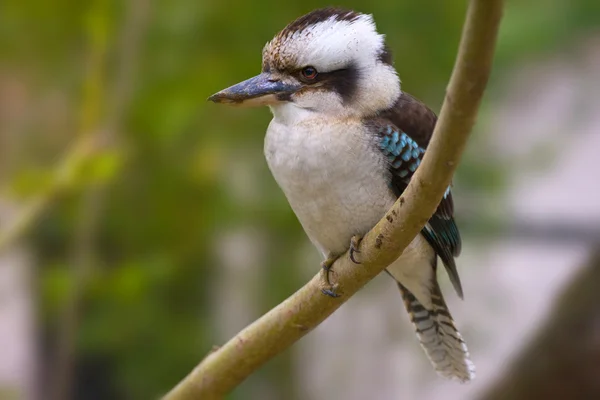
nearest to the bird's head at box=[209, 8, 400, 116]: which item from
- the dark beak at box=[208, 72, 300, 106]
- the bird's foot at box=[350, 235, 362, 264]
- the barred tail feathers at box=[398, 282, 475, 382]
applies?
the dark beak at box=[208, 72, 300, 106]

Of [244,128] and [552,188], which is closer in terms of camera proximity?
[244,128]

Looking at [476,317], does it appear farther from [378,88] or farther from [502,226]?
[378,88]

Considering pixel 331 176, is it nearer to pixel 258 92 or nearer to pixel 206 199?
pixel 258 92

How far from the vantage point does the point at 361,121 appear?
97 cm

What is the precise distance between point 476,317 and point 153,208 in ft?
3.06

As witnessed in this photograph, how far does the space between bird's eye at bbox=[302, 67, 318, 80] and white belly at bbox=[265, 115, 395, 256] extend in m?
0.05

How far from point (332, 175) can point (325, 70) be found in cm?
11

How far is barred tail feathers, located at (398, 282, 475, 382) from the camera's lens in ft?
3.86

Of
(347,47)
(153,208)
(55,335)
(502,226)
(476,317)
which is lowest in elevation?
(476,317)

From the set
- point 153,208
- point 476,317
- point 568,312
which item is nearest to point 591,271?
point 568,312

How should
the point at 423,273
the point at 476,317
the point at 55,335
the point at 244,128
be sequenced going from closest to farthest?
the point at 423,273 → the point at 244,128 → the point at 55,335 → the point at 476,317

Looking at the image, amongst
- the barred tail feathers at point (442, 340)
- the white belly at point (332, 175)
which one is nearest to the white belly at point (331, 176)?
the white belly at point (332, 175)

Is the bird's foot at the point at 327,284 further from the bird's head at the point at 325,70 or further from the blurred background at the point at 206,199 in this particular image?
the blurred background at the point at 206,199

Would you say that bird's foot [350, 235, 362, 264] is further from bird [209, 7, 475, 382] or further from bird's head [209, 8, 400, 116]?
bird's head [209, 8, 400, 116]
